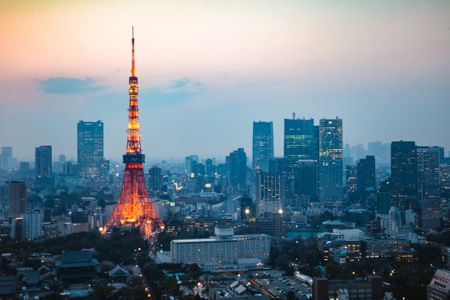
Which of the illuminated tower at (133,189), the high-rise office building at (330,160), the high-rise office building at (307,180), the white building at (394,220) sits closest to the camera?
the illuminated tower at (133,189)

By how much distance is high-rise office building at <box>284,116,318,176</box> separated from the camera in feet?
117

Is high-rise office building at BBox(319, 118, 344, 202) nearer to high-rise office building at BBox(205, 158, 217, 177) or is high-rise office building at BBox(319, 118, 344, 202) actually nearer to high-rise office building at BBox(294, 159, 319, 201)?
high-rise office building at BBox(294, 159, 319, 201)

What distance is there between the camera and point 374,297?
32.0 feet

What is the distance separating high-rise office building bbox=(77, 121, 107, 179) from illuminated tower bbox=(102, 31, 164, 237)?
20689 millimetres

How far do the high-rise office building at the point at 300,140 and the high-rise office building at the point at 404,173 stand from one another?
24.8 ft

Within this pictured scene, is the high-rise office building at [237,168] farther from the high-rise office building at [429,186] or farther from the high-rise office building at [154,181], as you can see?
the high-rise office building at [429,186]

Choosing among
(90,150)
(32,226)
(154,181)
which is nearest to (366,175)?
(154,181)

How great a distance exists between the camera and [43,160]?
3719cm

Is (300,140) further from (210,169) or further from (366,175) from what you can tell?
(210,169)

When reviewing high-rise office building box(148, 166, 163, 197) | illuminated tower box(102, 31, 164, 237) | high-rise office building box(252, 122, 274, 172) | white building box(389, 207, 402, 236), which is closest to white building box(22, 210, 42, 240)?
illuminated tower box(102, 31, 164, 237)

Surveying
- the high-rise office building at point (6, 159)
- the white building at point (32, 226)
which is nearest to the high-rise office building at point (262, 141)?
the high-rise office building at point (6, 159)

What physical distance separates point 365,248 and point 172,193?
1720 cm

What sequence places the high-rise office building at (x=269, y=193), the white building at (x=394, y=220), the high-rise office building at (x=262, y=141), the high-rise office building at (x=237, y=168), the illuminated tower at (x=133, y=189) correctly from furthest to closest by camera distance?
the high-rise office building at (x=262, y=141) < the high-rise office building at (x=237, y=168) < the high-rise office building at (x=269, y=193) < the white building at (x=394, y=220) < the illuminated tower at (x=133, y=189)

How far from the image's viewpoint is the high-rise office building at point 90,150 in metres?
38.9
